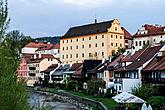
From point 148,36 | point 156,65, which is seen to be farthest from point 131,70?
point 148,36

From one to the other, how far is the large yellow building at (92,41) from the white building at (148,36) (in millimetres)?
10084

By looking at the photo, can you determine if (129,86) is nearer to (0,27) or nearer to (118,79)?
(118,79)

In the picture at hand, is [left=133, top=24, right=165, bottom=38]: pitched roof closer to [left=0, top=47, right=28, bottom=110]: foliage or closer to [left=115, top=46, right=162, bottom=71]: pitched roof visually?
[left=115, top=46, right=162, bottom=71]: pitched roof

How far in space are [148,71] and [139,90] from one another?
6.27 metres

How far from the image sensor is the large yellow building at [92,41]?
292 feet

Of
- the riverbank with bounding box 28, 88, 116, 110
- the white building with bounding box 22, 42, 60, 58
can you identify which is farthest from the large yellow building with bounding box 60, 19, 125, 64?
the riverbank with bounding box 28, 88, 116, 110

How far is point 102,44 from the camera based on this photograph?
8962 cm

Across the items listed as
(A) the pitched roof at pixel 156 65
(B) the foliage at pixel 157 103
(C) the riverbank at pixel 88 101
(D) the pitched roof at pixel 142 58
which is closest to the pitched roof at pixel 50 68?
(C) the riverbank at pixel 88 101

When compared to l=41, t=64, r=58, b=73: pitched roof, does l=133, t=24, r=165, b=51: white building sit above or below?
above

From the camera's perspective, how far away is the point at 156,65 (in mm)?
44250

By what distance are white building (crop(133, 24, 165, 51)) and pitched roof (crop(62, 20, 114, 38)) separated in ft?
37.8

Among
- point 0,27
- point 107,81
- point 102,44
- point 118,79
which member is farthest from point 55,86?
point 0,27

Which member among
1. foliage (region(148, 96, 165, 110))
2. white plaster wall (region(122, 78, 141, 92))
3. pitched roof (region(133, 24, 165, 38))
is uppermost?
pitched roof (region(133, 24, 165, 38))

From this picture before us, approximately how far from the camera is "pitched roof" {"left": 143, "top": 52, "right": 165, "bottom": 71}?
42.2 metres
